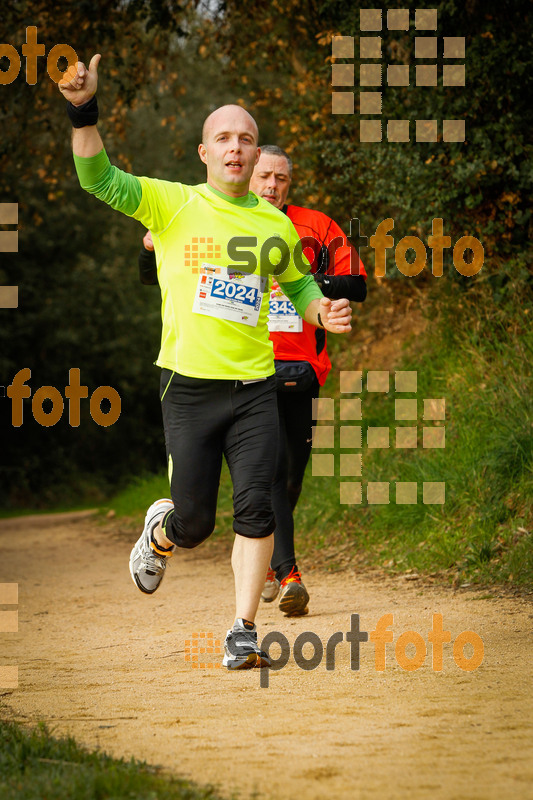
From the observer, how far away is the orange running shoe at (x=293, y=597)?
5574mm

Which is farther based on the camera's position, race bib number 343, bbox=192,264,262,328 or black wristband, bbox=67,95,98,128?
race bib number 343, bbox=192,264,262,328

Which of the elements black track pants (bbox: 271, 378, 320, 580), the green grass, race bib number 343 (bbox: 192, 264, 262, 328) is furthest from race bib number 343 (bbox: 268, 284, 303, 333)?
the green grass

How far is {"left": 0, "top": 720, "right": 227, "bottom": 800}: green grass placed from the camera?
2.64 meters

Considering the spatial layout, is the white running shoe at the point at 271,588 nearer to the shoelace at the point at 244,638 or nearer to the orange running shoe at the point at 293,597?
the orange running shoe at the point at 293,597

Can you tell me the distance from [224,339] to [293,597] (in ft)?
6.03

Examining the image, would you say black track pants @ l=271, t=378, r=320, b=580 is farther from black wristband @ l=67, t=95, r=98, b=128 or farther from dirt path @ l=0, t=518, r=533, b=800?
black wristband @ l=67, t=95, r=98, b=128

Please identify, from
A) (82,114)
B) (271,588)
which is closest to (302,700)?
(271,588)

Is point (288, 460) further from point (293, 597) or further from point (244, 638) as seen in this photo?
point (244, 638)

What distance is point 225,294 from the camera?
171 inches

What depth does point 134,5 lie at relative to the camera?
10789 mm

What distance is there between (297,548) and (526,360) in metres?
2.55

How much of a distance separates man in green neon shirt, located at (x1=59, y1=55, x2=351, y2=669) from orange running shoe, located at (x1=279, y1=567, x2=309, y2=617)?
3.85ft

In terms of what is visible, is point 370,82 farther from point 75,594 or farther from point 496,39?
point 75,594

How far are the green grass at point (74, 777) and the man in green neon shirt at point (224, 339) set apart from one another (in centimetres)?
133
